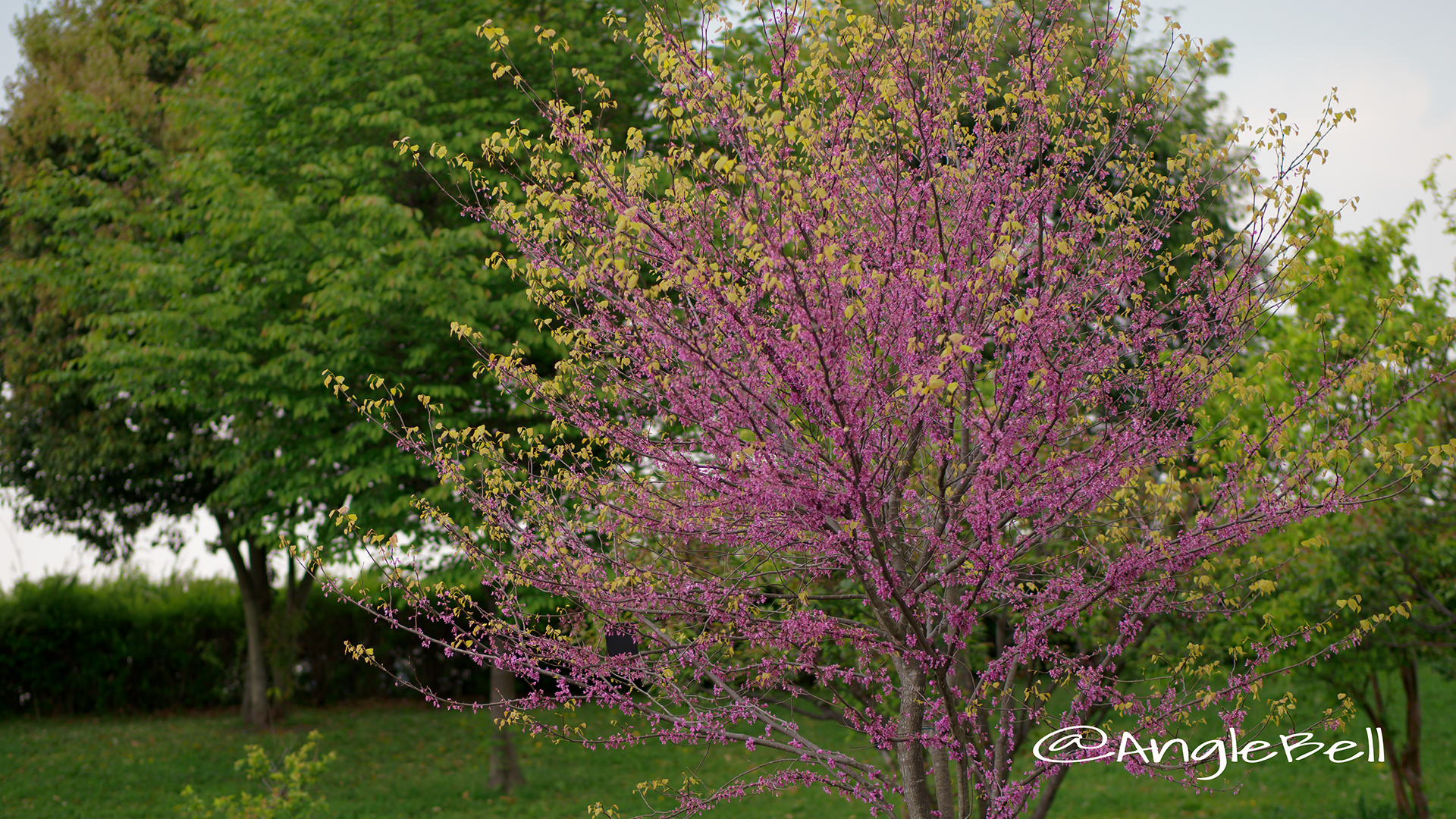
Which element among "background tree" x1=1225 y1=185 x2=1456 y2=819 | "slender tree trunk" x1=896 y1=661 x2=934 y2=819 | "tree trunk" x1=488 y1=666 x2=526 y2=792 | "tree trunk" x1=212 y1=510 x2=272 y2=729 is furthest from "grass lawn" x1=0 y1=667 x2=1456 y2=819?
"slender tree trunk" x1=896 y1=661 x2=934 y2=819

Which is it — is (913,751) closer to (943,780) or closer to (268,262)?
(943,780)

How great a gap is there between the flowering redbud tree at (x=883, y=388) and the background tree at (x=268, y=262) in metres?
5.27

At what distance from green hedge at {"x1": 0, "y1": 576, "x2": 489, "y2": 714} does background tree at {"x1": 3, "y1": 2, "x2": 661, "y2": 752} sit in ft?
12.7

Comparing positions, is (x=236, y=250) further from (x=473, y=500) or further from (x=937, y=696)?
(x=937, y=696)

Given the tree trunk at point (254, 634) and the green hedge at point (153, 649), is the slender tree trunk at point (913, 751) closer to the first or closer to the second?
the green hedge at point (153, 649)

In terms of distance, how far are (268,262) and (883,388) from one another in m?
10.7

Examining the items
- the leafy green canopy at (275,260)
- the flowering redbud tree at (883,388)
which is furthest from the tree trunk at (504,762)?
the flowering redbud tree at (883,388)

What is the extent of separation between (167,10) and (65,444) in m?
7.65

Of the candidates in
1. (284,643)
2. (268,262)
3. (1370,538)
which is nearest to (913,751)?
(1370,538)

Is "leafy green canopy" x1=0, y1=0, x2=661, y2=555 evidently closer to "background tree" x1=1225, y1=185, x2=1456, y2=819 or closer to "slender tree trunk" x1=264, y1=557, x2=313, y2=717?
"slender tree trunk" x1=264, y1=557, x2=313, y2=717

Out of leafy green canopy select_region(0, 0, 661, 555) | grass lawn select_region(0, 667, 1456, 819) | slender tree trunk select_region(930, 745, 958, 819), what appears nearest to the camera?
slender tree trunk select_region(930, 745, 958, 819)

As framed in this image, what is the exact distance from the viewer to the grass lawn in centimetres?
1274

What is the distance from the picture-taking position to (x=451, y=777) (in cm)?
1502

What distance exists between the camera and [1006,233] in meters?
4.59
